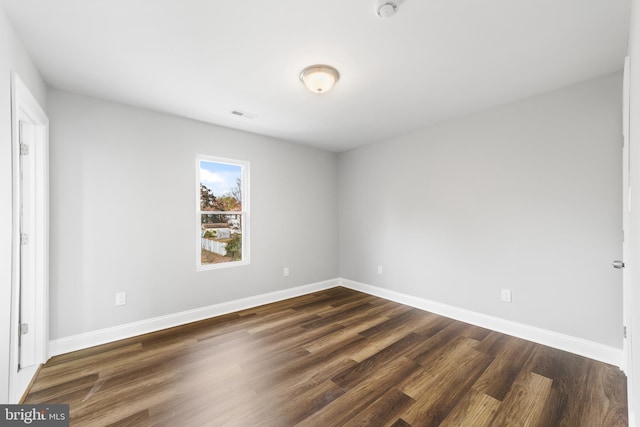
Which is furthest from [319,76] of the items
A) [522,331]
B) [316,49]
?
[522,331]

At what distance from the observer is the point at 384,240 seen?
4.01 m

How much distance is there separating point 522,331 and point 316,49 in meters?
3.28

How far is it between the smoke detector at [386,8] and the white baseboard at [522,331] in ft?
10.1

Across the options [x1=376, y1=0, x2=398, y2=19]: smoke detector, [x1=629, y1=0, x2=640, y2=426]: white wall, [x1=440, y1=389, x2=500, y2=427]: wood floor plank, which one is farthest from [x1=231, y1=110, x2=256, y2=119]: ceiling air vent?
[x1=440, y1=389, x2=500, y2=427]: wood floor plank

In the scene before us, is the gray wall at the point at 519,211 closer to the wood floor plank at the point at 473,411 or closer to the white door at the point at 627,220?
the white door at the point at 627,220

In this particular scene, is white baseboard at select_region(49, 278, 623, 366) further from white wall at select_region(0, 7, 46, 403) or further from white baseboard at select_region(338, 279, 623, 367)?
white wall at select_region(0, 7, 46, 403)

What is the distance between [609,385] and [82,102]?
5.06 m

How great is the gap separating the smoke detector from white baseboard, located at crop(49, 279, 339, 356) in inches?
134

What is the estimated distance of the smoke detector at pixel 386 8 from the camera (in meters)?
1.45

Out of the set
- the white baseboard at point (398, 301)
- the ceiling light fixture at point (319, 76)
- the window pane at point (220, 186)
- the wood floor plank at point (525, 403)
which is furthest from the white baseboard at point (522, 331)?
the ceiling light fixture at point (319, 76)

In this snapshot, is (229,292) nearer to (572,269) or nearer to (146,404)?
(146,404)

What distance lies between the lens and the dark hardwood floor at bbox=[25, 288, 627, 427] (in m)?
1.63

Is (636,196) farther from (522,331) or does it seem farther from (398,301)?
(398,301)

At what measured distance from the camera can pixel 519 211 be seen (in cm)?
269
